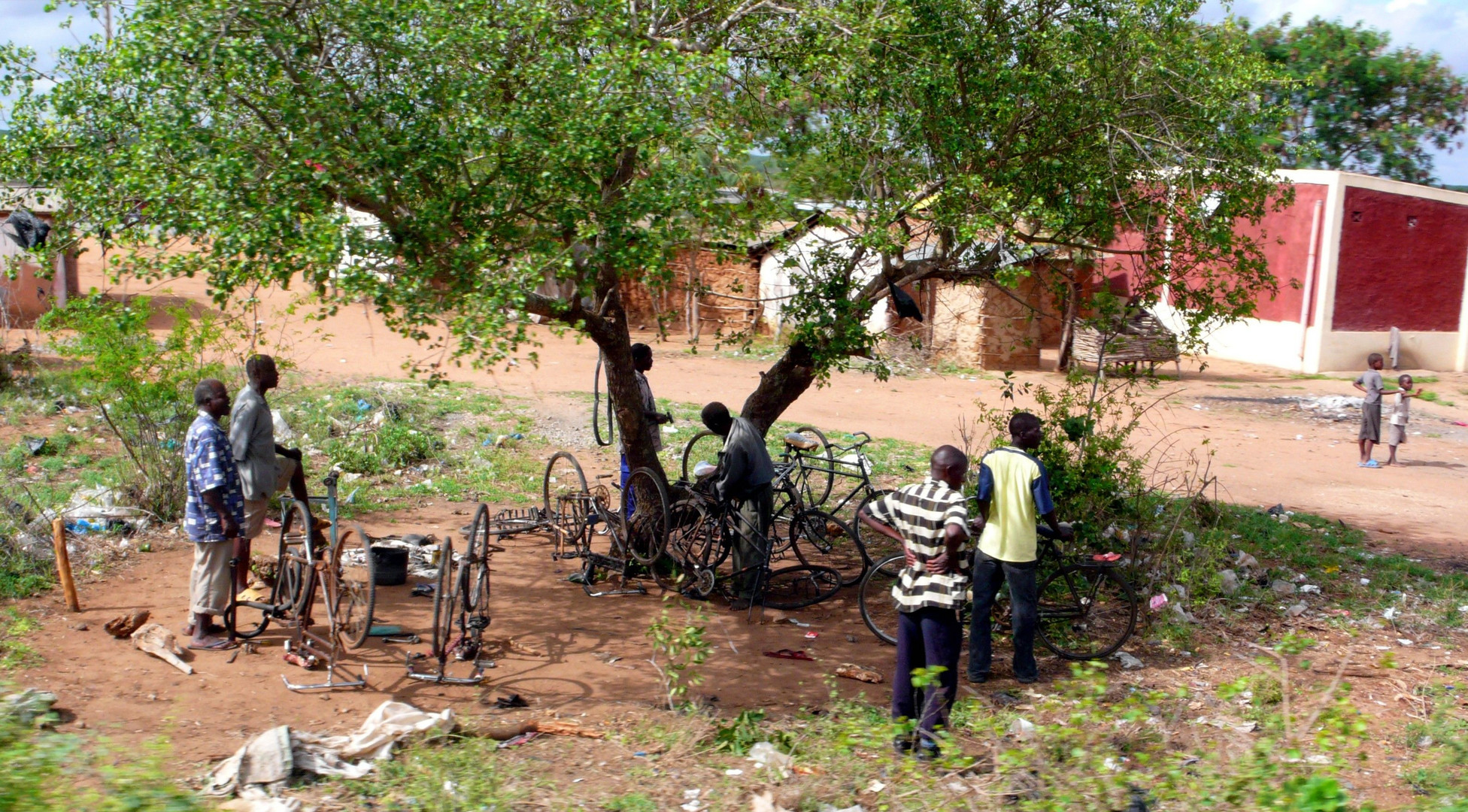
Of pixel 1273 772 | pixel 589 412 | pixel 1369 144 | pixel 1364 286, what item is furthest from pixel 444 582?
pixel 1369 144

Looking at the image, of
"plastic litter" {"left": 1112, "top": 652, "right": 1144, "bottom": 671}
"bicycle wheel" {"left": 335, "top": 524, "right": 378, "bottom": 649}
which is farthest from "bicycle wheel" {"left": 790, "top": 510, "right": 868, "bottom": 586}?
"bicycle wheel" {"left": 335, "top": 524, "right": 378, "bottom": 649}

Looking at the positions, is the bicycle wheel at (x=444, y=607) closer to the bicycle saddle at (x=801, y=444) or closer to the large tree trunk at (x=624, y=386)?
the large tree trunk at (x=624, y=386)

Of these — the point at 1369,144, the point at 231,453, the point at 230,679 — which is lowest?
the point at 230,679

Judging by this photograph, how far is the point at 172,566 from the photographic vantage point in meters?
7.53

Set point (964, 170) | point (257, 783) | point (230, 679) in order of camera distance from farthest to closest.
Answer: point (964, 170), point (230, 679), point (257, 783)

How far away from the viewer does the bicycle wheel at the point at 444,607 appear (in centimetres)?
552

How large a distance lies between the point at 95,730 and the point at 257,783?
1.19 m

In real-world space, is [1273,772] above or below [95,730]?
above

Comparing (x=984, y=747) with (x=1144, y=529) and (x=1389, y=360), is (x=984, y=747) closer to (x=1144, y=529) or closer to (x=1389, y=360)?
(x=1144, y=529)

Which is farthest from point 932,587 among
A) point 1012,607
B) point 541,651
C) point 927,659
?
point 541,651

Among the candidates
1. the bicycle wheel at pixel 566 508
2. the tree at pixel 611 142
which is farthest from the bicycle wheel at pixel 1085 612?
the bicycle wheel at pixel 566 508

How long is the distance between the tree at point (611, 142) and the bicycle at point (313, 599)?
1317 mm

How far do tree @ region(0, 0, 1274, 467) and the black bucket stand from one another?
1738 mm

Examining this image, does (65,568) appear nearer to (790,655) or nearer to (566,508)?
(566,508)
